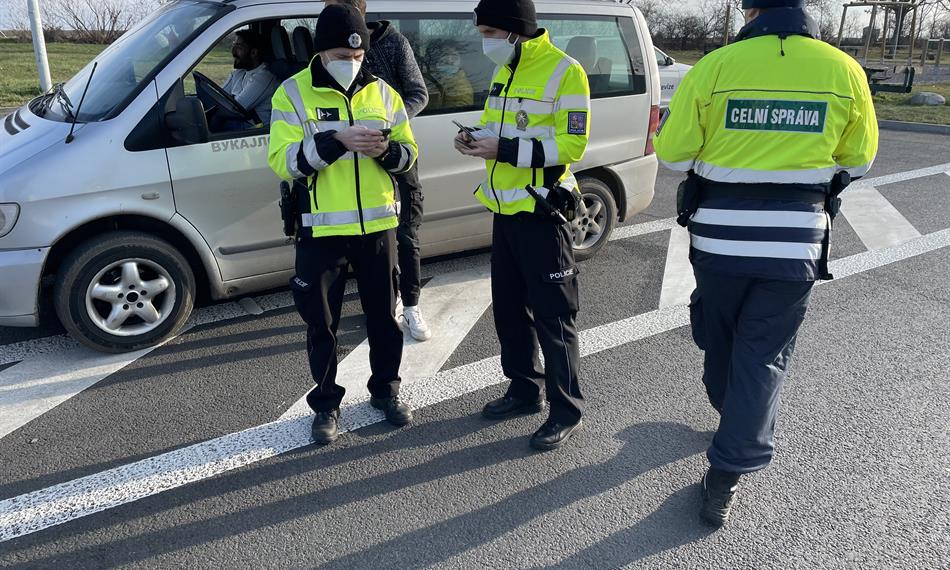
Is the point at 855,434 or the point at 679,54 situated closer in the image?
the point at 855,434

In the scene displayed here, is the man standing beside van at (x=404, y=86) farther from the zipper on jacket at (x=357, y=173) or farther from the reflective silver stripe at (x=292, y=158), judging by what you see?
the reflective silver stripe at (x=292, y=158)

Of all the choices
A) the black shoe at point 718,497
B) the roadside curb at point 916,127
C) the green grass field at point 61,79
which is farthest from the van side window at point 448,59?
the roadside curb at point 916,127

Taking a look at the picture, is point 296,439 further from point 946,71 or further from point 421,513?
point 946,71

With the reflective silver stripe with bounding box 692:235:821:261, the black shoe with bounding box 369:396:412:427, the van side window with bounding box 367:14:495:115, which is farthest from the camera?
the van side window with bounding box 367:14:495:115

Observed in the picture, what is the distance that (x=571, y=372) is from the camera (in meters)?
3.24

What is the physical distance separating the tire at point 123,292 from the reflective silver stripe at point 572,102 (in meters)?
2.40

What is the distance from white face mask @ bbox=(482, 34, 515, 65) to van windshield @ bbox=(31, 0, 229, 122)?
77.6 inches

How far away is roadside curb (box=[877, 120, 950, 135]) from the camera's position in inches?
506

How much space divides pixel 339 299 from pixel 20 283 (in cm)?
181

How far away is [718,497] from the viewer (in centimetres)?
276

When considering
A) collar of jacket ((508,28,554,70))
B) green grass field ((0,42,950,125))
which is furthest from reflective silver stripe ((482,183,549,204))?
green grass field ((0,42,950,125))

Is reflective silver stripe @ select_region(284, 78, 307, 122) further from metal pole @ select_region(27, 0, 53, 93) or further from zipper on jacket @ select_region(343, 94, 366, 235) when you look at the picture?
metal pole @ select_region(27, 0, 53, 93)

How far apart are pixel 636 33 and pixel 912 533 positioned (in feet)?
13.5

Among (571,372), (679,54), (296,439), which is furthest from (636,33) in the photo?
(679,54)
